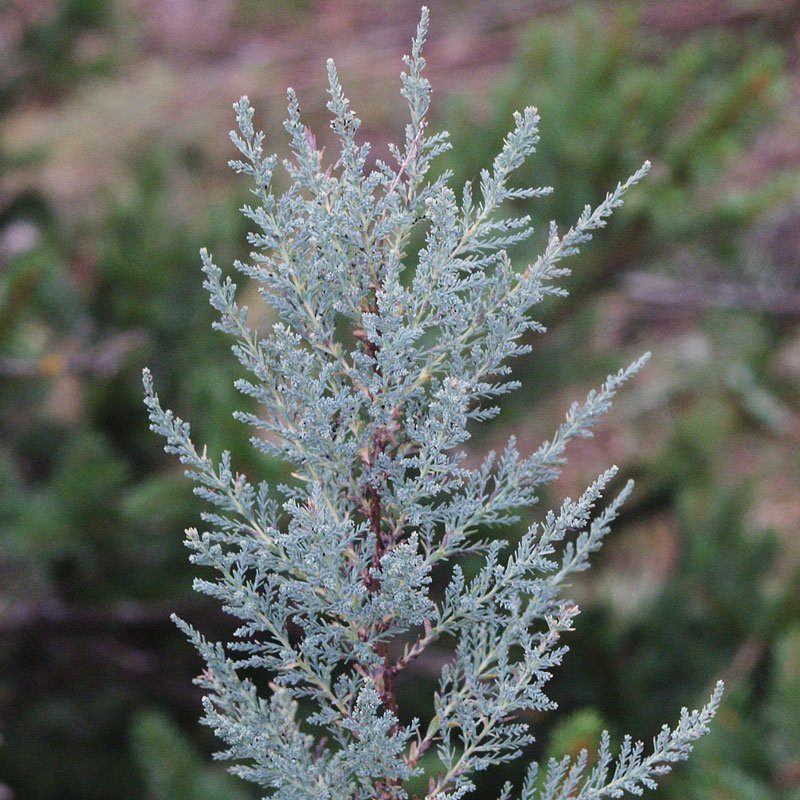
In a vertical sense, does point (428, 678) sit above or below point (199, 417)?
below

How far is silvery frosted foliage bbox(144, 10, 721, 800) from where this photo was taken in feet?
2.93

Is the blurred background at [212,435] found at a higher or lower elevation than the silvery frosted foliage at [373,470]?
higher

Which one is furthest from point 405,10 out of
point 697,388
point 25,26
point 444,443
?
point 444,443

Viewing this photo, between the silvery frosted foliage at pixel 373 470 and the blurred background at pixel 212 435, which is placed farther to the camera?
the blurred background at pixel 212 435

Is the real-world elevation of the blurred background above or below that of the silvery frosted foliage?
above

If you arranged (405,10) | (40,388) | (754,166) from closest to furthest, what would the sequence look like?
(40,388)
(754,166)
(405,10)

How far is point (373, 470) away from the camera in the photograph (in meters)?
0.93

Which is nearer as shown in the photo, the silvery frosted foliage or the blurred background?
the silvery frosted foliage

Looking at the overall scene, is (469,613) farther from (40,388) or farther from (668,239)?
(40,388)

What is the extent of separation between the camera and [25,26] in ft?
11.5

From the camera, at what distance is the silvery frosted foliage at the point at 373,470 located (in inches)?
35.1

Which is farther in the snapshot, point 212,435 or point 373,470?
point 212,435

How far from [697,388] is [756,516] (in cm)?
82

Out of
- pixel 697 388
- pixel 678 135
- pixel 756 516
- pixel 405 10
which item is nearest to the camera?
pixel 678 135
